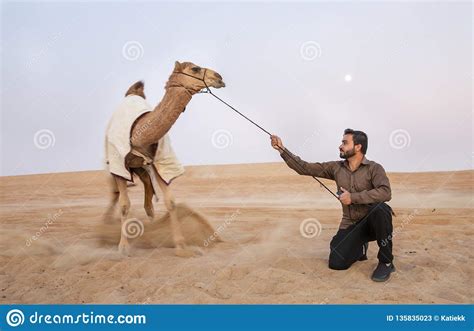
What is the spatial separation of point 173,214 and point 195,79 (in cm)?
157

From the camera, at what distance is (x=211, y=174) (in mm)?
18109

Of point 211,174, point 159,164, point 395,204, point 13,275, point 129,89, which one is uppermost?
point 129,89

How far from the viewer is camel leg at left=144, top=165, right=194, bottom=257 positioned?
5723 millimetres

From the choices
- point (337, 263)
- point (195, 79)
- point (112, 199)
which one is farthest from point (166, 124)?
point (337, 263)

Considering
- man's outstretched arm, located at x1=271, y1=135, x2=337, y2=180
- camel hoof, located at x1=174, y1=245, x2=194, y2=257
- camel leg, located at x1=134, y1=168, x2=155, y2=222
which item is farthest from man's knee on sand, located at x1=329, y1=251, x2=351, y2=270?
camel leg, located at x1=134, y1=168, x2=155, y2=222

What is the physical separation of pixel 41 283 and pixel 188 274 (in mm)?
1334

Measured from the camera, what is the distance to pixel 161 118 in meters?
5.57

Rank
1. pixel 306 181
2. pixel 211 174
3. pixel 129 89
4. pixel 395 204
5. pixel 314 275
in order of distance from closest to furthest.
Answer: pixel 314 275 → pixel 129 89 → pixel 395 204 → pixel 306 181 → pixel 211 174

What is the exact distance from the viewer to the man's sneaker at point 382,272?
4534 mm

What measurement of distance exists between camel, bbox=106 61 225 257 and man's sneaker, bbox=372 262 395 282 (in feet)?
6.55

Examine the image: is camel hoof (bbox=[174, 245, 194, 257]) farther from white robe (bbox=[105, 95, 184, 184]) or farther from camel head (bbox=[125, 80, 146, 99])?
camel head (bbox=[125, 80, 146, 99])

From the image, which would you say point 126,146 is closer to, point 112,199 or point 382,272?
point 112,199
